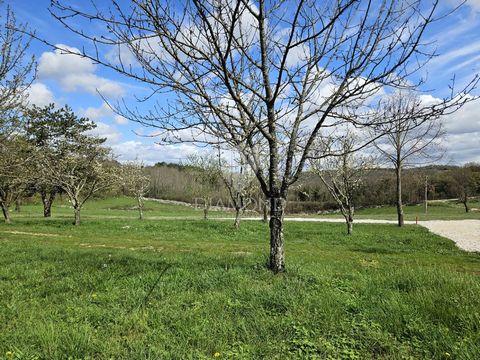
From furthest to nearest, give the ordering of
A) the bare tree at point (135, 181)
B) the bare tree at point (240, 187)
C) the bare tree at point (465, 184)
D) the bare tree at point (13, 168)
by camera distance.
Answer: the bare tree at point (465, 184)
the bare tree at point (135, 181)
the bare tree at point (240, 187)
the bare tree at point (13, 168)

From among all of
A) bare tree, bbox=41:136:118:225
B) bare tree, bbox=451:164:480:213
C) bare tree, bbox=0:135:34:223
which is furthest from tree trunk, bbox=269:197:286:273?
bare tree, bbox=451:164:480:213

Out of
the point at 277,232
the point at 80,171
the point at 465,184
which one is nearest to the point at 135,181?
the point at 80,171

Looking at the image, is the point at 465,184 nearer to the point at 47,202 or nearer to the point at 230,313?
the point at 47,202

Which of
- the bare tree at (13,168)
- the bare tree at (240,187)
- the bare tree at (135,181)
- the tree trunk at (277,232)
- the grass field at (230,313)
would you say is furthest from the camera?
the bare tree at (135,181)

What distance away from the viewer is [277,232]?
6289 millimetres

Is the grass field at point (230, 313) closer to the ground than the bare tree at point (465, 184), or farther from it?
closer to the ground

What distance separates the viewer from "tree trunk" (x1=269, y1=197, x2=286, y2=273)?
6.28 meters

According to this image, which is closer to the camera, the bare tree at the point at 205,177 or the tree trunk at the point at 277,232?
the tree trunk at the point at 277,232

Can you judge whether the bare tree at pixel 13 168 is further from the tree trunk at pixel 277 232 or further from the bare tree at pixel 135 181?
the bare tree at pixel 135 181

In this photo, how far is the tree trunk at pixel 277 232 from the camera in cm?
628

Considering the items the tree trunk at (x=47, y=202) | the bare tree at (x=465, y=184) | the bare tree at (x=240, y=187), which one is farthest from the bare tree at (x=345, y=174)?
the bare tree at (x=465, y=184)

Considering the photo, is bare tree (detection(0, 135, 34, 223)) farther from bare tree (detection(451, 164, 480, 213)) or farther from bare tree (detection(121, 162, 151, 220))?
bare tree (detection(451, 164, 480, 213))

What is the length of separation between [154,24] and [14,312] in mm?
4119

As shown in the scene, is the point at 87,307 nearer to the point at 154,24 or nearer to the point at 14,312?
the point at 14,312
